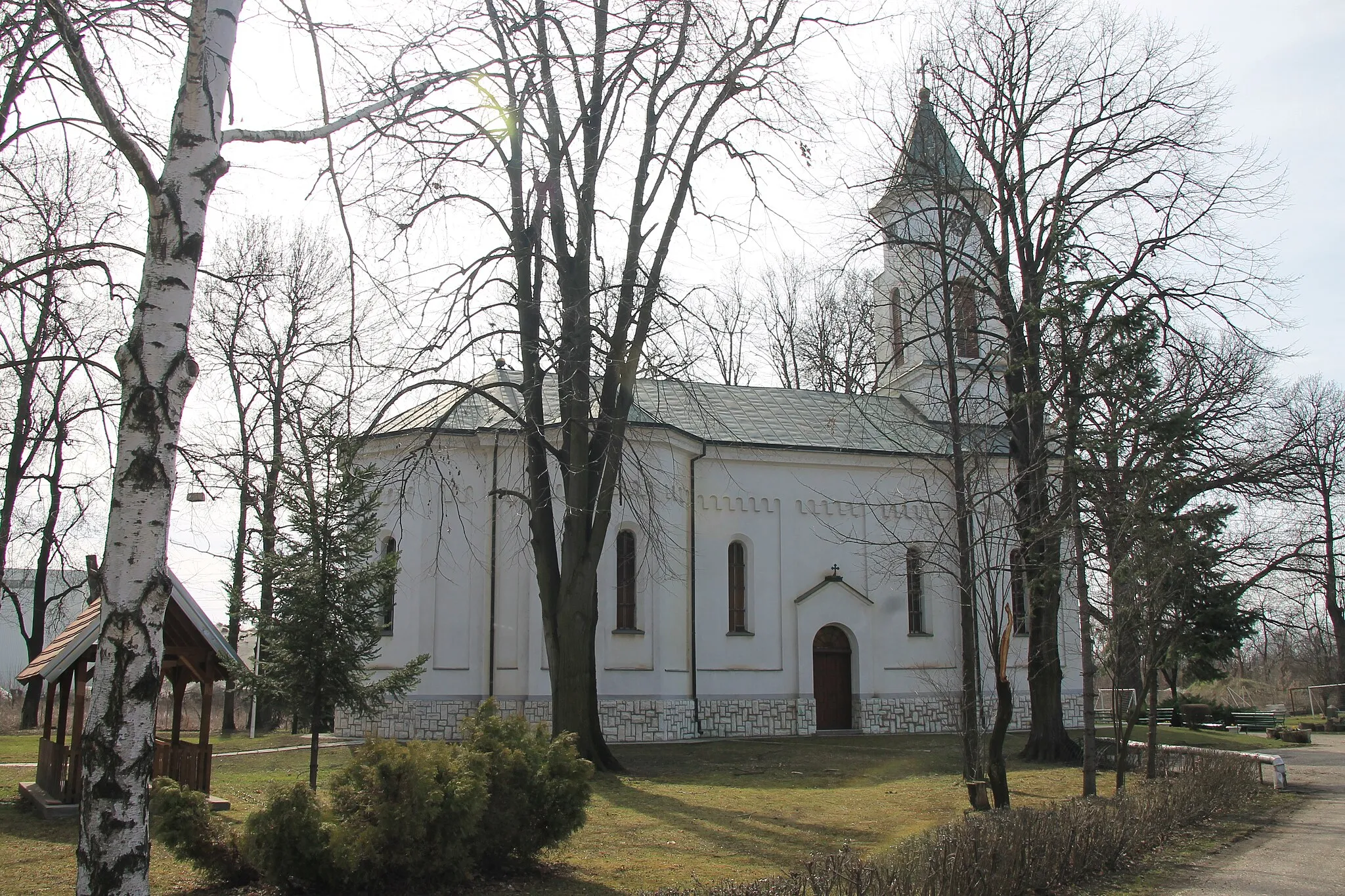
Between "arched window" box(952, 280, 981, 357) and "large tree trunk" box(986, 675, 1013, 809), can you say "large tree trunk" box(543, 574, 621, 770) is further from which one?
"arched window" box(952, 280, 981, 357)

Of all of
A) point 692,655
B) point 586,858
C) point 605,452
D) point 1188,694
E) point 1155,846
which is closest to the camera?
point 586,858

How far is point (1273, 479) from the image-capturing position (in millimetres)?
17156

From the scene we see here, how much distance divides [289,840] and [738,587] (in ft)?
59.7

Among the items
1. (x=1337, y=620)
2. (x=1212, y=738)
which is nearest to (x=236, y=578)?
(x=1212, y=738)

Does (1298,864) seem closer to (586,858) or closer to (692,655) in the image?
(586,858)

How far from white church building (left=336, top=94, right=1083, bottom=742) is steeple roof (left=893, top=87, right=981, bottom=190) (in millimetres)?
525

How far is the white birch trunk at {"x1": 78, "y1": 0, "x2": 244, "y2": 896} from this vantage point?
16.9 ft

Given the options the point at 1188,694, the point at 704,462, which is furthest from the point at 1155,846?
the point at 1188,694

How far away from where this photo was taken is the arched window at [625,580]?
23.3m

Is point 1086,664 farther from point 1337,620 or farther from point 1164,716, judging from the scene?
point 1337,620

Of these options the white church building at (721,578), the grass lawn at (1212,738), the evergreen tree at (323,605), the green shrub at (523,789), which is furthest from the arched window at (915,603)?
the green shrub at (523,789)

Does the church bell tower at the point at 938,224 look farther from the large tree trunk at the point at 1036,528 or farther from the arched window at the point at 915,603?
the arched window at the point at 915,603

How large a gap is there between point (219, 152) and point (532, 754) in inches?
236

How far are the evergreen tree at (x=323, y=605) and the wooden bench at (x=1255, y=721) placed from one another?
28.7 meters
